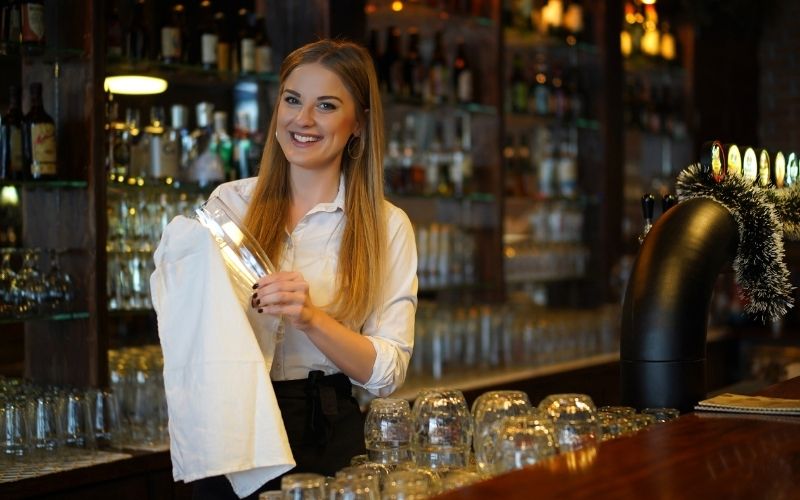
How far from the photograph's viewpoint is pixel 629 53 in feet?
20.5

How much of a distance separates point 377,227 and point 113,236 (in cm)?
155

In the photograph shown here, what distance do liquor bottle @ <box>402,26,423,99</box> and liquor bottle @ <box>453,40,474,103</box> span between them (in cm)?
22

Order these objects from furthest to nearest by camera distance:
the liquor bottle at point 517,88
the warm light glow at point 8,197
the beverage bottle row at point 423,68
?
the liquor bottle at point 517,88
the beverage bottle row at point 423,68
the warm light glow at point 8,197

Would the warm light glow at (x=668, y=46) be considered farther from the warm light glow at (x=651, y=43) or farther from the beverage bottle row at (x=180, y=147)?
the beverage bottle row at (x=180, y=147)

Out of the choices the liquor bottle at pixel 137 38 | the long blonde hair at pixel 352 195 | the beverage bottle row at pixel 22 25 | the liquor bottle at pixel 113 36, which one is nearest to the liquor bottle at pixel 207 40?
the liquor bottle at pixel 137 38

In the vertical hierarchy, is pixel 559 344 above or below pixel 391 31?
below

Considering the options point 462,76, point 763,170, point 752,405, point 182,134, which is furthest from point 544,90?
point 752,405

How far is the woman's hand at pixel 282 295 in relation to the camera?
1.94 metres

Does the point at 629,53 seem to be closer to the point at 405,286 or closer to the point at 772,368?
the point at 772,368

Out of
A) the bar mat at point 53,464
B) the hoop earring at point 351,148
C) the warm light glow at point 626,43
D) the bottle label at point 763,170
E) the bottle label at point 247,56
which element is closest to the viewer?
the hoop earring at point 351,148

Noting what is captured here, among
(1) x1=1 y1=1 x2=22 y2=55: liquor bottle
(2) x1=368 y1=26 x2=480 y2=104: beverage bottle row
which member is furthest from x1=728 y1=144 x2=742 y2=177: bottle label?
(2) x1=368 y1=26 x2=480 y2=104: beverage bottle row

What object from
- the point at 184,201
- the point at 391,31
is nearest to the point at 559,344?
the point at 391,31

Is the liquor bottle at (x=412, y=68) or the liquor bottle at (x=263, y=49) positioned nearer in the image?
the liquor bottle at (x=263, y=49)

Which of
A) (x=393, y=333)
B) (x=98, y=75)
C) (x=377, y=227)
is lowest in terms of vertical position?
(x=393, y=333)
